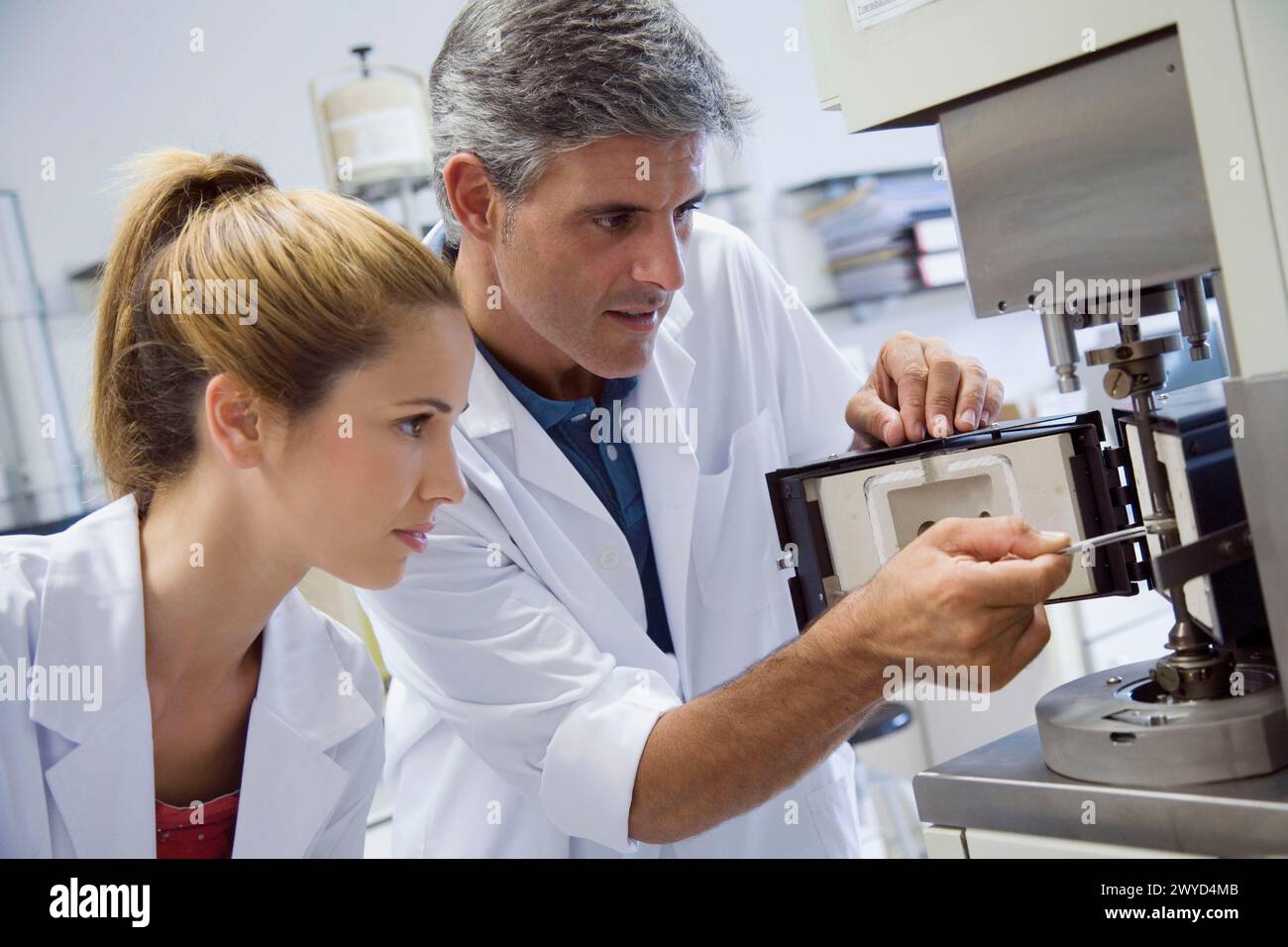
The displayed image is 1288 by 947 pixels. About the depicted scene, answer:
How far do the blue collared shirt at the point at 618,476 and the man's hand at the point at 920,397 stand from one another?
0.30 m

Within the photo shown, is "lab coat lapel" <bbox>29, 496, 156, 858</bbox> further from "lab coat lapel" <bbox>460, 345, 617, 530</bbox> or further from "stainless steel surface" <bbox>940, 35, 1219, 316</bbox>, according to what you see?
"stainless steel surface" <bbox>940, 35, 1219, 316</bbox>

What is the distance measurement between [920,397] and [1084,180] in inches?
14.0

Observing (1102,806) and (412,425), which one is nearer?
(1102,806)

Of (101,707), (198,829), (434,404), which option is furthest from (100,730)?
(434,404)

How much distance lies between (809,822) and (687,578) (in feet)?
1.05

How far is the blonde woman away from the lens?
3.53ft

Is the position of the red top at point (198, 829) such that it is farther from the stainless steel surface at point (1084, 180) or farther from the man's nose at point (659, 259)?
the stainless steel surface at point (1084, 180)

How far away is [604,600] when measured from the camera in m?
1.31

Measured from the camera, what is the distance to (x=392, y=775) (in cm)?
150

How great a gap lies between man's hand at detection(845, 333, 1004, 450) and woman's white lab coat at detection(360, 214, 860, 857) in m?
0.21

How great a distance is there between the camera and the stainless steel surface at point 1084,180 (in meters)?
0.77
